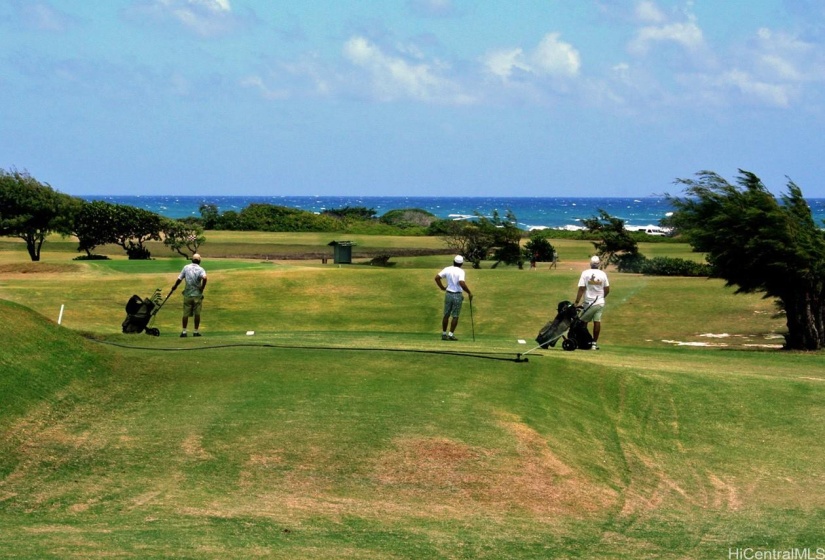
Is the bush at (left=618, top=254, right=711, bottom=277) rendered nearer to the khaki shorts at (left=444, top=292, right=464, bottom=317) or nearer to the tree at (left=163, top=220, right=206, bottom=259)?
the tree at (left=163, top=220, right=206, bottom=259)

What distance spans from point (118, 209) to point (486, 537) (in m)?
52.4

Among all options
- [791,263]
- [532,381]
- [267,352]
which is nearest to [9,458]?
[267,352]

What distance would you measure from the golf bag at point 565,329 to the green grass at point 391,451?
1141mm

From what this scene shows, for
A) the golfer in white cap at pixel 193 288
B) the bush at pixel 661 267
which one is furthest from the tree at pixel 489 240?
the golfer in white cap at pixel 193 288

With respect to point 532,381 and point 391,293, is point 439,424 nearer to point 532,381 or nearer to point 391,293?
point 532,381

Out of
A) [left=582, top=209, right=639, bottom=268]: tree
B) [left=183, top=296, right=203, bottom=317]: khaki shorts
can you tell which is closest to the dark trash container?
[left=582, top=209, right=639, bottom=268]: tree

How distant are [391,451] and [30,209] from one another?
4830cm

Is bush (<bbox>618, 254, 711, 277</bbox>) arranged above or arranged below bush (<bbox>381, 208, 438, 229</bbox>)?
below

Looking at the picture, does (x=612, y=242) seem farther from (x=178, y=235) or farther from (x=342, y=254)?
(x=178, y=235)

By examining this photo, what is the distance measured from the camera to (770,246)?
92.3 ft

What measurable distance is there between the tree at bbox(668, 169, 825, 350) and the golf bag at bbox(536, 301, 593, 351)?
819 centimetres

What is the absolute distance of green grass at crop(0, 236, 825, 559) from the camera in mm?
10195

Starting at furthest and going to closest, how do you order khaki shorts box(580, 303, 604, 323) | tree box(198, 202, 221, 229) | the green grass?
tree box(198, 202, 221, 229) < khaki shorts box(580, 303, 604, 323) < the green grass

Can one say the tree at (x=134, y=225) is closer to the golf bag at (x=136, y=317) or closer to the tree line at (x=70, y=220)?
the tree line at (x=70, y=220)
